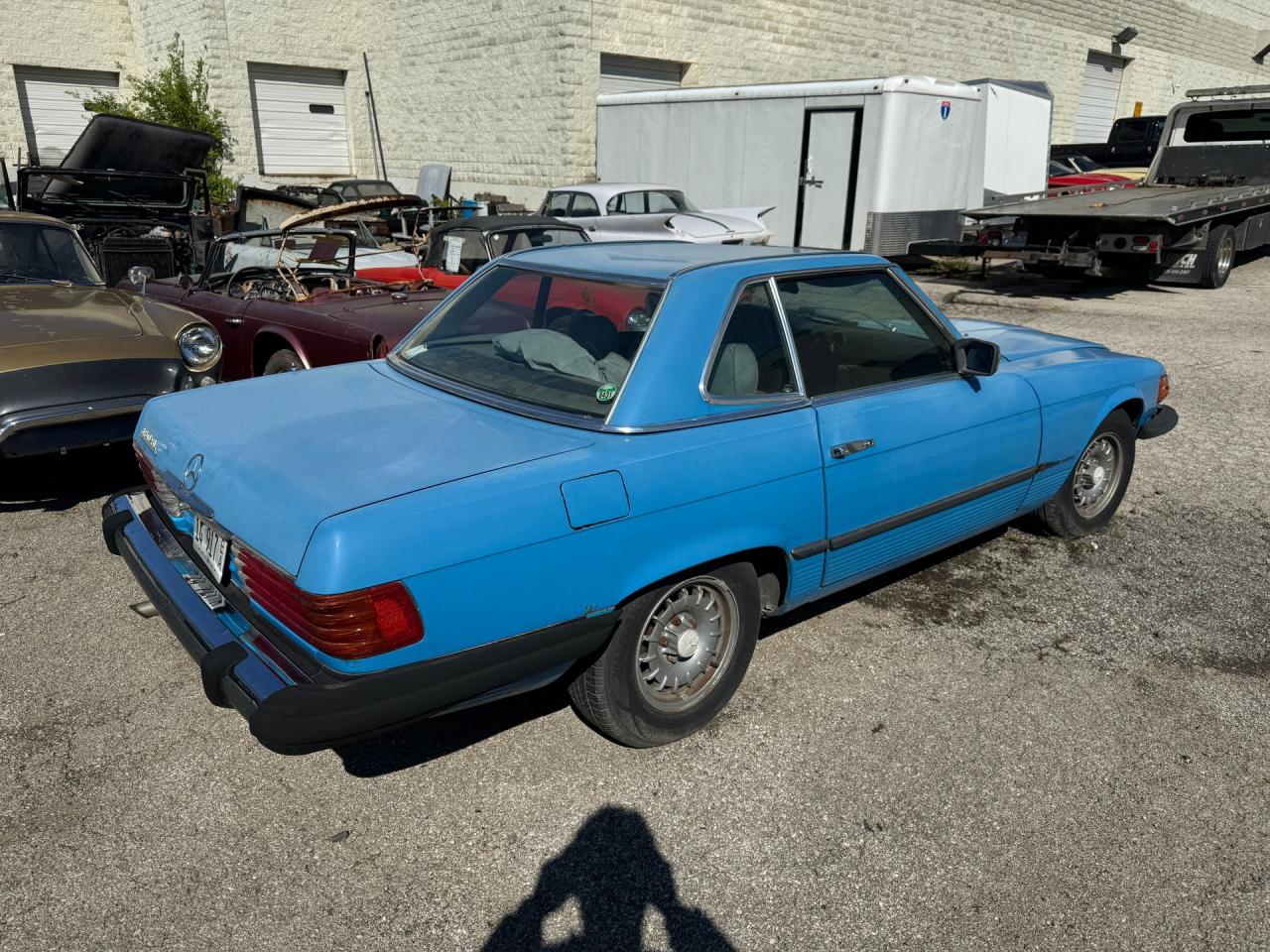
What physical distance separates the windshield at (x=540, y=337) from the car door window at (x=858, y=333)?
63 cm

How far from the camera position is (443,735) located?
128 inches

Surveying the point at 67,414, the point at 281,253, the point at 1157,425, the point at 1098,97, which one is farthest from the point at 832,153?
the point at 1098,97

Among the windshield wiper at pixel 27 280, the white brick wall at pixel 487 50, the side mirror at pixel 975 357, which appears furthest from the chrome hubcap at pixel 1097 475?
the white brick wall at pixel 487 50

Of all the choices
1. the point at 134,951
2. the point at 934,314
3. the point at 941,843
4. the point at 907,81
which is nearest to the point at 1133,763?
the point at 941,843

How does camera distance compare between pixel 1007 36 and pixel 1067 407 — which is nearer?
pixel 1067 407

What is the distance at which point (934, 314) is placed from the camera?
3.89 meters

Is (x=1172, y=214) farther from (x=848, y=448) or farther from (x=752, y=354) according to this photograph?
(x=752, y=354)

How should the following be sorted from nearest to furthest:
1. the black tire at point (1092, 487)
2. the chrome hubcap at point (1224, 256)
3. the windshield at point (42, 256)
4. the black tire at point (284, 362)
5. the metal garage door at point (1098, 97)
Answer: the black tire at point (1092, 487), the black tire at point (284, 362), the windshield at point (42, 256), the chrome hubcap at point (1224, 256), the metal garage door at point (1098, 97)

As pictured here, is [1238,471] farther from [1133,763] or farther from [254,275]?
[254,275]

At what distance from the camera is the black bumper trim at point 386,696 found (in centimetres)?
240

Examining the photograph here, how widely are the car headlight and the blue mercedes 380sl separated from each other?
1960mm

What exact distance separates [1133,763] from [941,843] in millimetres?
852

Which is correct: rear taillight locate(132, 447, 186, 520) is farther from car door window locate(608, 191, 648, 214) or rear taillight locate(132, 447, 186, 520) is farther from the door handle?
car door window locate(608, 191, 648, 214)

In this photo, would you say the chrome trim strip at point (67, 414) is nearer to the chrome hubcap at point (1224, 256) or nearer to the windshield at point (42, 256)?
the windshield at point (42, 256)
